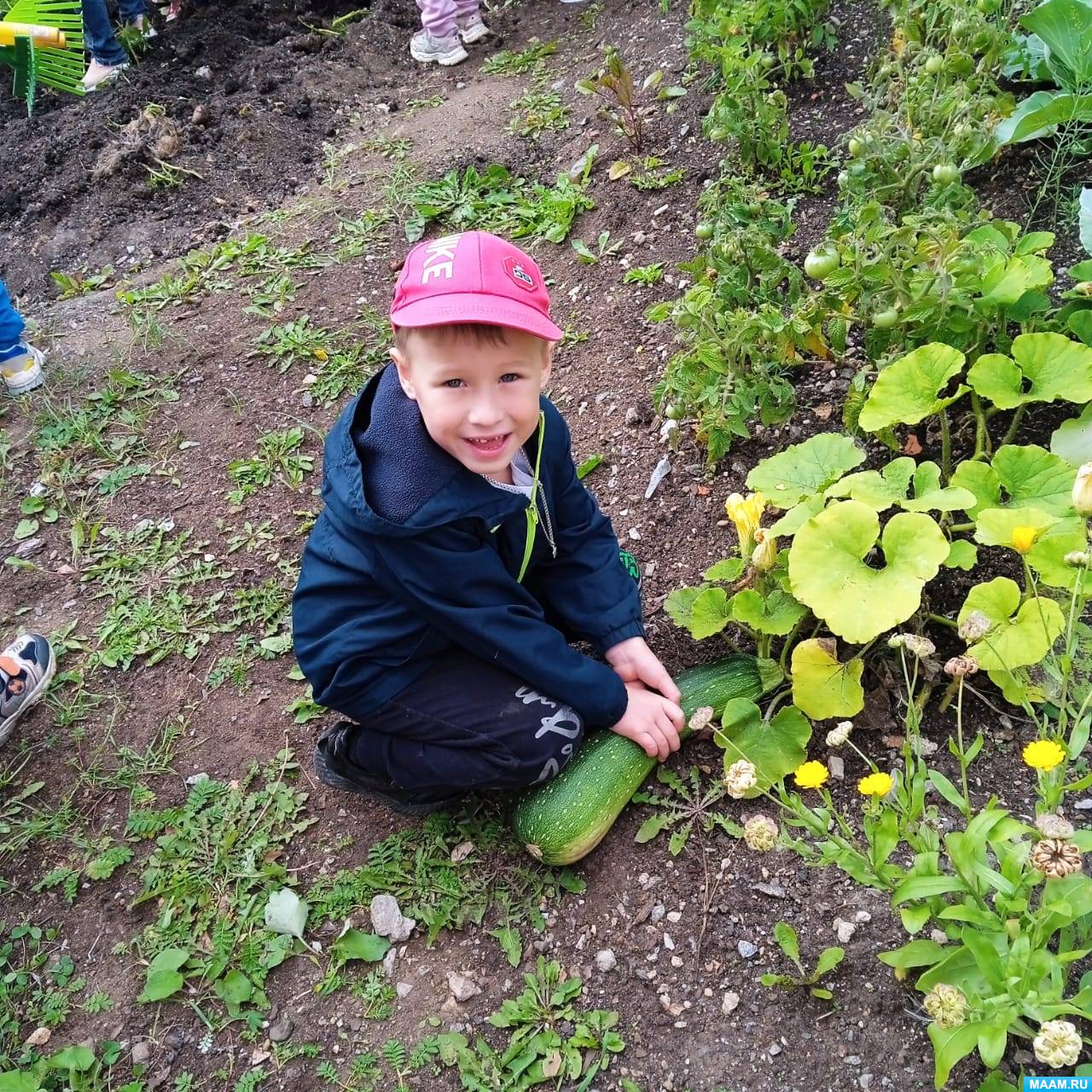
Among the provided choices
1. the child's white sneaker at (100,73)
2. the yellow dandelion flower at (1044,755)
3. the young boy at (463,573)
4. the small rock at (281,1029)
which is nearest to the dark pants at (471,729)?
the young boy at (463,573)

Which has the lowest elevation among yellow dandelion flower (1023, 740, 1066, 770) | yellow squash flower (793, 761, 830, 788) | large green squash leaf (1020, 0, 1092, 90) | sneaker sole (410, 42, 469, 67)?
sneaker sole (410, 42, 469, 67)

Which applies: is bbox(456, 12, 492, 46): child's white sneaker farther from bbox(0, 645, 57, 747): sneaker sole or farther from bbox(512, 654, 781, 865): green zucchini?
bbox(512, 654, 781, 865): green zucchini

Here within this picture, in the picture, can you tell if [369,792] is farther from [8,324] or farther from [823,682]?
[8,324]

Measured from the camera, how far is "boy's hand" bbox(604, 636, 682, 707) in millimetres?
2576

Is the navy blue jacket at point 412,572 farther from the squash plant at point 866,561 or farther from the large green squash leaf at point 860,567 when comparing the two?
the large green squash leaf at point 860,567

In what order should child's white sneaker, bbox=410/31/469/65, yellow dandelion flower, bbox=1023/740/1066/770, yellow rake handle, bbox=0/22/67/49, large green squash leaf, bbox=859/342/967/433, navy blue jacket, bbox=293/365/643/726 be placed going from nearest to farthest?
yellow dandelion flower, bbox=1023/740/1066/770 → navy blue jacket, bbox=293/365/643/726 → large green squash leaf, bbox=859/342/967/433 → yellow rake handle, bbox=0/22/67/49 → child's white sneaker, bbox=410/31/469/65

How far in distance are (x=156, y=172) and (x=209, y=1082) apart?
5.05 m

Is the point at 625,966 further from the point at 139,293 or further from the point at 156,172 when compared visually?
the point at 156,172

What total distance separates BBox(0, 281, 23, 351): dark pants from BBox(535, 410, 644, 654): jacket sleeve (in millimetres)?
3076

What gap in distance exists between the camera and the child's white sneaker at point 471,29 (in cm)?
613

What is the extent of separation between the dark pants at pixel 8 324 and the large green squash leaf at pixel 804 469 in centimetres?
356

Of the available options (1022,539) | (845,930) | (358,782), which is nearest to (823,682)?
(845,930)

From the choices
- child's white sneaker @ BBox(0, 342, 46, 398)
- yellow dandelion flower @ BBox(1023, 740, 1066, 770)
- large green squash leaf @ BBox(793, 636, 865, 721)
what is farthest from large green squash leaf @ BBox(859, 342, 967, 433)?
child's white sneaker @ BBox(0, 342, 46, 398)

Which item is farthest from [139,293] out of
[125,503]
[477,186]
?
[477,186]
